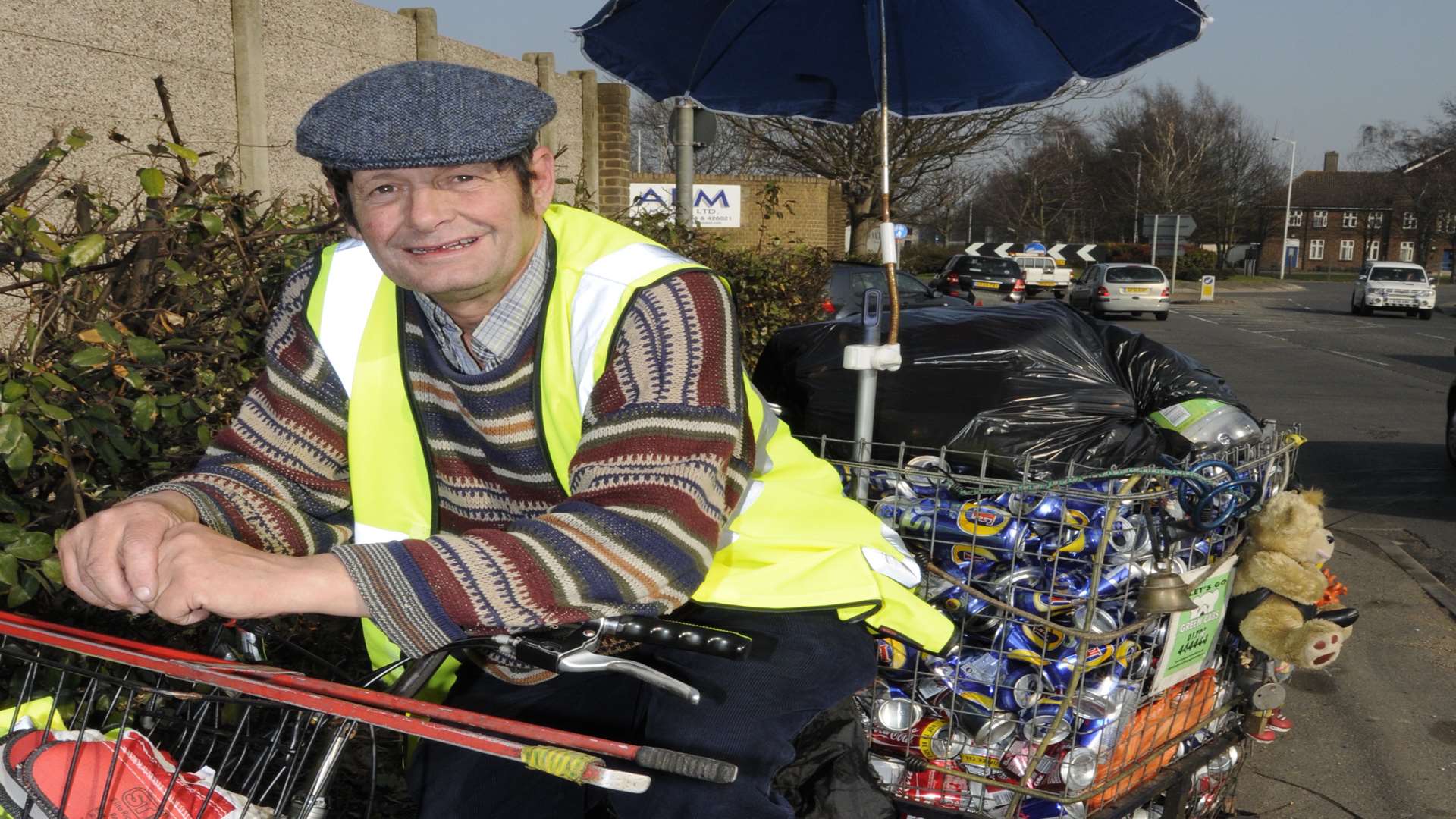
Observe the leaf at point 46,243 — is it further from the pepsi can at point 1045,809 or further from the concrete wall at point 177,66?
the concrete wall at point 177,66

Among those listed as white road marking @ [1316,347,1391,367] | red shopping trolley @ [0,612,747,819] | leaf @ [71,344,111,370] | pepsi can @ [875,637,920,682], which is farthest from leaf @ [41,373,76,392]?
white road marking @ [1316,347,1391,367]

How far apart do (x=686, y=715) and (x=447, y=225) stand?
0.82 m

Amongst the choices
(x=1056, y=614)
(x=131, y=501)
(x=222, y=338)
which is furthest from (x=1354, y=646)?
(x=131, y=501)

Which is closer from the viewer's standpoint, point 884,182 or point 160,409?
point 160,409

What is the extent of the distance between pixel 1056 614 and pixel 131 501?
1.88m

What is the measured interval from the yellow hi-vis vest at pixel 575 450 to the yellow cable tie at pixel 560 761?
68 centimetres

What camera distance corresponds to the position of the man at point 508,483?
157cm

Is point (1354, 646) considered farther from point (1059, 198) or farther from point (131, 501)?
point (1059, 198)

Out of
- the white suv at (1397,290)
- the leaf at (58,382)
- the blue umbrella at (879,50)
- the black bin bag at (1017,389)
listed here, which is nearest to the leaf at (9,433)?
the leaf at (58,382)

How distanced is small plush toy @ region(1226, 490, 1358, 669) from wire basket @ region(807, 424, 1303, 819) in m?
0.18

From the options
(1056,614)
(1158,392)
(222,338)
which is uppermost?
(222,338)

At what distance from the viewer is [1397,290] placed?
33.3 metres

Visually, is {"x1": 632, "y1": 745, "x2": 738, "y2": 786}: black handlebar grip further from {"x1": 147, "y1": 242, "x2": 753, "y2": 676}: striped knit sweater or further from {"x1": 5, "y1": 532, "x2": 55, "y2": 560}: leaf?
{"x1": 5, "y1": 532, "x2": 55, "y2": 560}: leaf

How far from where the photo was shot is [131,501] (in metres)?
1.73
